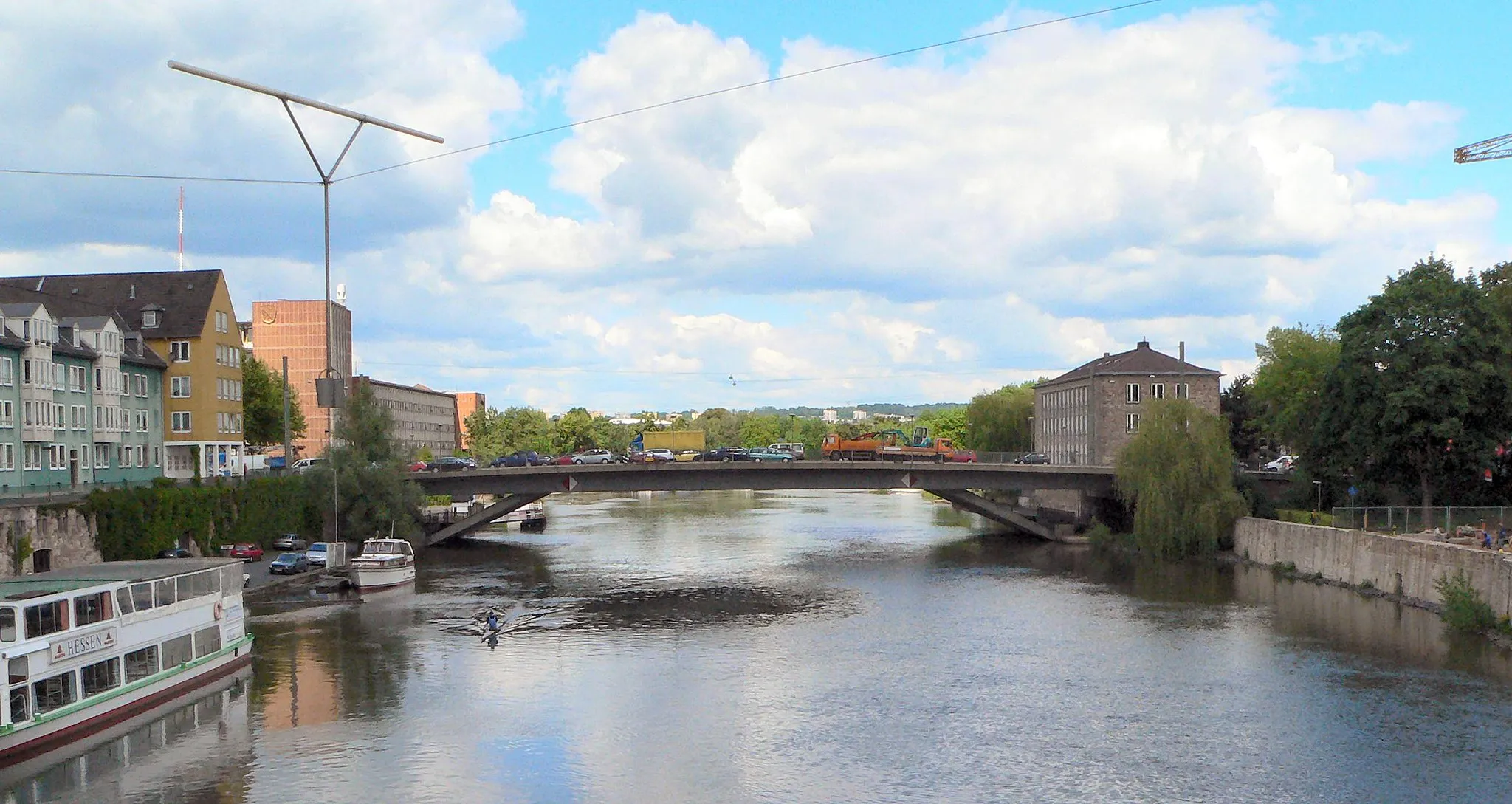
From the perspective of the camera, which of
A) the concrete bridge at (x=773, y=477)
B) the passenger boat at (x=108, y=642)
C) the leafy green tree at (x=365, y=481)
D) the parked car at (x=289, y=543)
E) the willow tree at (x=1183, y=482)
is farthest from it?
the concrete bridge at (x=773, y=477)

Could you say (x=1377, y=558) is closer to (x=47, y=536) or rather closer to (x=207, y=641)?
(x=207, y=641)

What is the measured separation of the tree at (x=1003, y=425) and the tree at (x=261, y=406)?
93038 millimetres

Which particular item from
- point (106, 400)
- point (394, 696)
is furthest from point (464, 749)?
point (106, 400)

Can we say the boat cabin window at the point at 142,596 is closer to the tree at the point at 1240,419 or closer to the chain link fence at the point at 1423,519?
the chain link fence at the point at 1423,519

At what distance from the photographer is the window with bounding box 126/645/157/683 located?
143 feet

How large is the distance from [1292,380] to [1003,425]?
79.1 metres

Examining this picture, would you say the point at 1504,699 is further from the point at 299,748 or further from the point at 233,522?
the point at 233,522

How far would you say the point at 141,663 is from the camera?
4419cm

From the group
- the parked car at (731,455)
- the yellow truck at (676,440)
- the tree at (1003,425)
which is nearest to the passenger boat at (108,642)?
the parked car at (731,455)

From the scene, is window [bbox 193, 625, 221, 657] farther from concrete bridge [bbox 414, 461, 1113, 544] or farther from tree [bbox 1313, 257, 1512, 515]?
tree [bbox 1313, 257, 1512, 515]

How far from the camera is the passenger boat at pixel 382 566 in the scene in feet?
243

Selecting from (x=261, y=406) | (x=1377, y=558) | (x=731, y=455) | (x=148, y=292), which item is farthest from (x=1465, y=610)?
(x=261, y=406)

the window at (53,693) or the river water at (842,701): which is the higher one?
the window at (53,693)

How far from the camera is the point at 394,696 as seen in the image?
1820 inches
